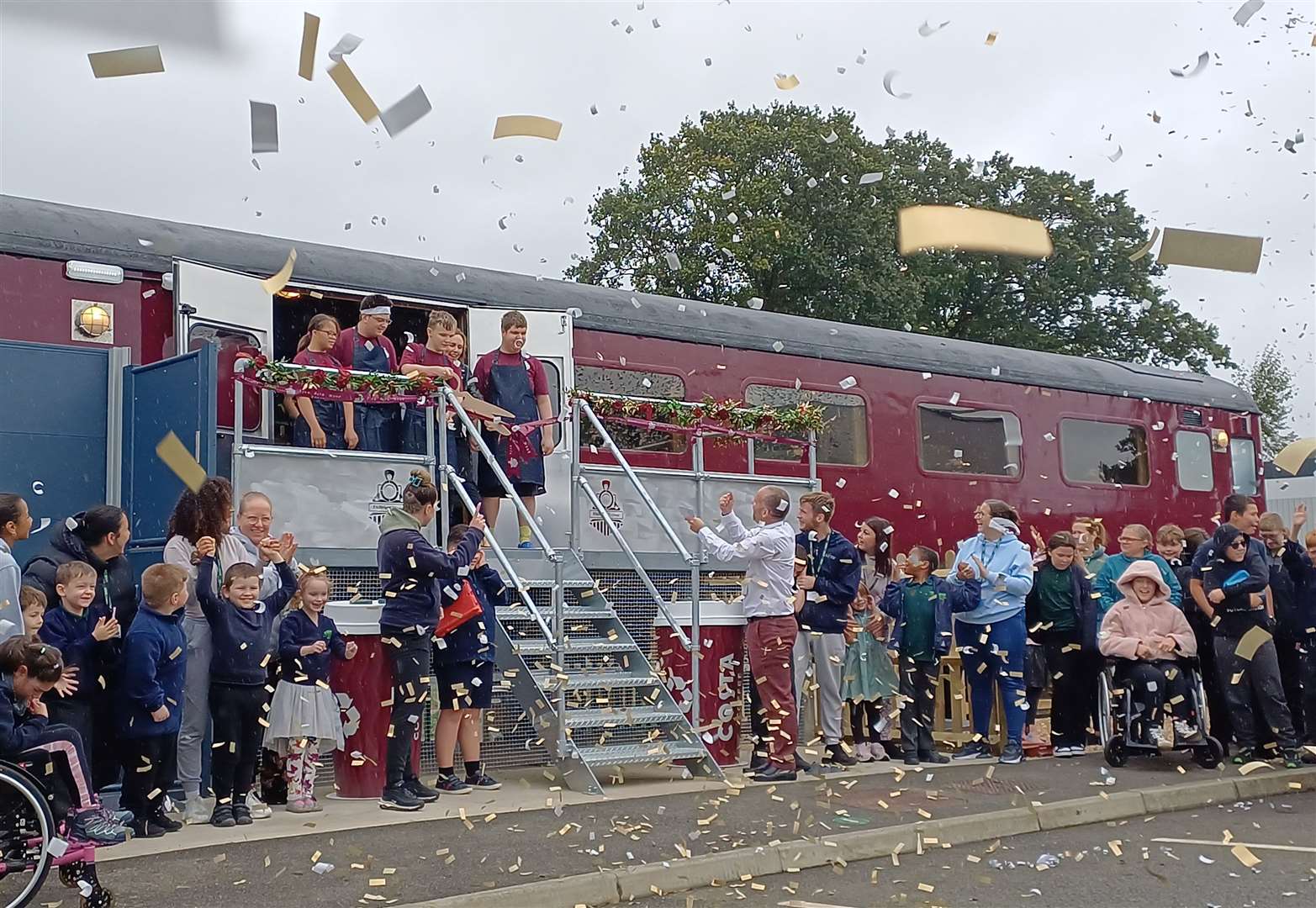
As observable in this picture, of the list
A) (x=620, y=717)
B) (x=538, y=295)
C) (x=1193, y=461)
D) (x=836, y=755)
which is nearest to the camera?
(x=620, y=717)

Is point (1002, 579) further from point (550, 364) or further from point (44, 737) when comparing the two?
point (44, 737)

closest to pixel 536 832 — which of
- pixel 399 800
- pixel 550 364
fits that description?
pixel 399 800

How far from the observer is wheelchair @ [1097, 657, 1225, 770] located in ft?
31.9

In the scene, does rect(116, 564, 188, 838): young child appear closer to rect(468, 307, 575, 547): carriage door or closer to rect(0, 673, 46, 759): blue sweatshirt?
rect(0, 673, 46, 759): blue sweatshirt

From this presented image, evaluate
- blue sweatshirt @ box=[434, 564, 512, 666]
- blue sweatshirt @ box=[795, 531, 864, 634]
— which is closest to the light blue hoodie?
blue sweatshirt @ box=[795, 531, 864, 634]

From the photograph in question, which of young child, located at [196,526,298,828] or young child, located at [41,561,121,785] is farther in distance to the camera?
young child, located at [196,526,298,828]

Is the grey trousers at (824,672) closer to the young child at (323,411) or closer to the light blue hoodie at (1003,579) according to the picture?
the light blue hoodie at (1003,579)

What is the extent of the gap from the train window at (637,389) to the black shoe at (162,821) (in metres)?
5.31

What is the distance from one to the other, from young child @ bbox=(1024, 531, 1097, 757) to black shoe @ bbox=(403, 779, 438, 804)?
5013 millimetres

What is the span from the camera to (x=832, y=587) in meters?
9.68

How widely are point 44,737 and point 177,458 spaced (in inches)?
112

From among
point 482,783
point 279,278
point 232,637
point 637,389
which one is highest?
point 279,278

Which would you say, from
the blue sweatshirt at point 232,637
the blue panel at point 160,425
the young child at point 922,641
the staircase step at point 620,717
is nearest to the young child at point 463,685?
the staircase step at point 620,717

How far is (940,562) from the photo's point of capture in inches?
589
